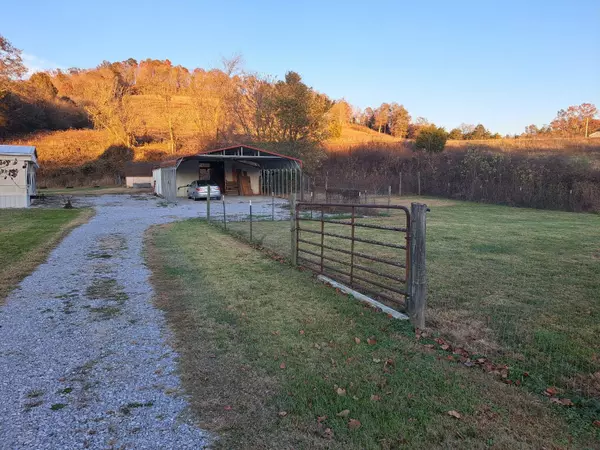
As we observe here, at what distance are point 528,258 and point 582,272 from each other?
134 centimetres

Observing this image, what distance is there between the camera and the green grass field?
12.3ft

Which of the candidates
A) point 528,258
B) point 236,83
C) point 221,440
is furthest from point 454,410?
point 236,83

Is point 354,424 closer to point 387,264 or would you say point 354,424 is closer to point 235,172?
point 387,264

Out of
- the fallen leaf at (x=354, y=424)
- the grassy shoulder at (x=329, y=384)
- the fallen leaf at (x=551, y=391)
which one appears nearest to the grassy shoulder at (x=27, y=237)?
the grassy shoulder at (x=329, y=384)

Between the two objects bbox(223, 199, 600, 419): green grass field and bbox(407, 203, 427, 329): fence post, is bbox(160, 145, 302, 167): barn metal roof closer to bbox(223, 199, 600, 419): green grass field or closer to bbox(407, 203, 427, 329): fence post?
bbox(223, 199, 600, 419): green grass field

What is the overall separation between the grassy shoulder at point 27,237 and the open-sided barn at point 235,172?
1108 centimetres

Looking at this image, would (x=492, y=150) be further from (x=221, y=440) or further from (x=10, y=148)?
(x=221, y=440)

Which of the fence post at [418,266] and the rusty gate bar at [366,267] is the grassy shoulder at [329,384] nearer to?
the fence post at [418,266]

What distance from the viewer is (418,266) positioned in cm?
478

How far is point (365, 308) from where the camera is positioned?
5312 mm

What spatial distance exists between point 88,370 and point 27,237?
957 centimetres

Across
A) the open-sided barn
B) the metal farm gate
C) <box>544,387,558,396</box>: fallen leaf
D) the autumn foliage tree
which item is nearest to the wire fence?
<box>544,387,558,396</box>: fallen leaf

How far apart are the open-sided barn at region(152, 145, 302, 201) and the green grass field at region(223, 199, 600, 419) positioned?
1888cm

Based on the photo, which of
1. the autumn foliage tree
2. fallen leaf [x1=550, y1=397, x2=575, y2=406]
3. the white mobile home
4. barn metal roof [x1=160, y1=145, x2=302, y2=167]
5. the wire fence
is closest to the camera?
fallen leaf [x1=550, y1=397, x2=575, y2=406]
